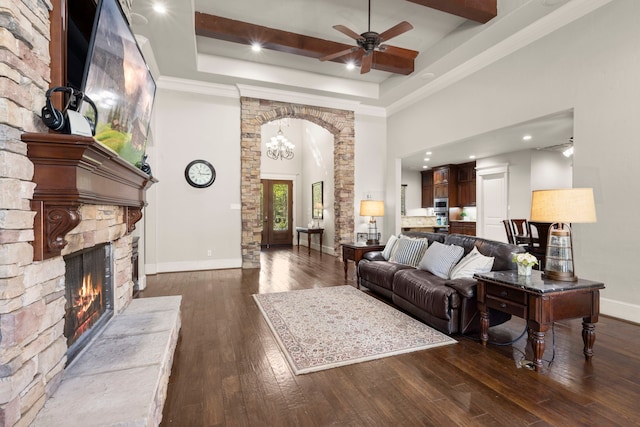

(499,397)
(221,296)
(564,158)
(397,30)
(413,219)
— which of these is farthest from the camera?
(413,219)

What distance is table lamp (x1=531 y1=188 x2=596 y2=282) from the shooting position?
238 centimetres

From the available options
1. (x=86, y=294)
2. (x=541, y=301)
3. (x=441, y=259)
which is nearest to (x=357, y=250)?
(x=441, y=259)

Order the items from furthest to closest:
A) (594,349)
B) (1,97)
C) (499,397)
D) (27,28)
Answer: (594,349) → (499,397) → (27,28) → (1,97)

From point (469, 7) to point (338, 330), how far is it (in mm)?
3952

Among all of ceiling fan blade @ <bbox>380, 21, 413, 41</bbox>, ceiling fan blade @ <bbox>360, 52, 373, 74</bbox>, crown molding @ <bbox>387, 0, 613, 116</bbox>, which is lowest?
ceiling fan blade @ <bbox>360, 52, 373, 74</bbox>

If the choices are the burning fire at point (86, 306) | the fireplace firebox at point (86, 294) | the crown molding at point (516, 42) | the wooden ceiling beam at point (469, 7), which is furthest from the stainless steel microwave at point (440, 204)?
the burning fire at point (86, 306)

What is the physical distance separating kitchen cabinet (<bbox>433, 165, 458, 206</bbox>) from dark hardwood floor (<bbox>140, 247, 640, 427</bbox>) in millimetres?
6636

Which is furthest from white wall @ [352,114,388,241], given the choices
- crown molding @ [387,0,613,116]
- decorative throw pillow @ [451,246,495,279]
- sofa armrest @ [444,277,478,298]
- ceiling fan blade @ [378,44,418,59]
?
sofa armrest @ [444,277,478,298]

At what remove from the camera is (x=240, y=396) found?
1973mm

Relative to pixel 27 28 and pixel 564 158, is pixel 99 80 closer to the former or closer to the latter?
pixel 27 28

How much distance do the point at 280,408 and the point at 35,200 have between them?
1648mm

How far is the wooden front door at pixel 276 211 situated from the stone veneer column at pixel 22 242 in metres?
8.45

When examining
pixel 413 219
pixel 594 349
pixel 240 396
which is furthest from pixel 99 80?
pixel 413 219

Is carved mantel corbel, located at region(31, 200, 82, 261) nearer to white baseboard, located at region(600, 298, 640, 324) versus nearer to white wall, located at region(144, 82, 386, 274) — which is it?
white wall, located at region(144, 82, 386, 274)
